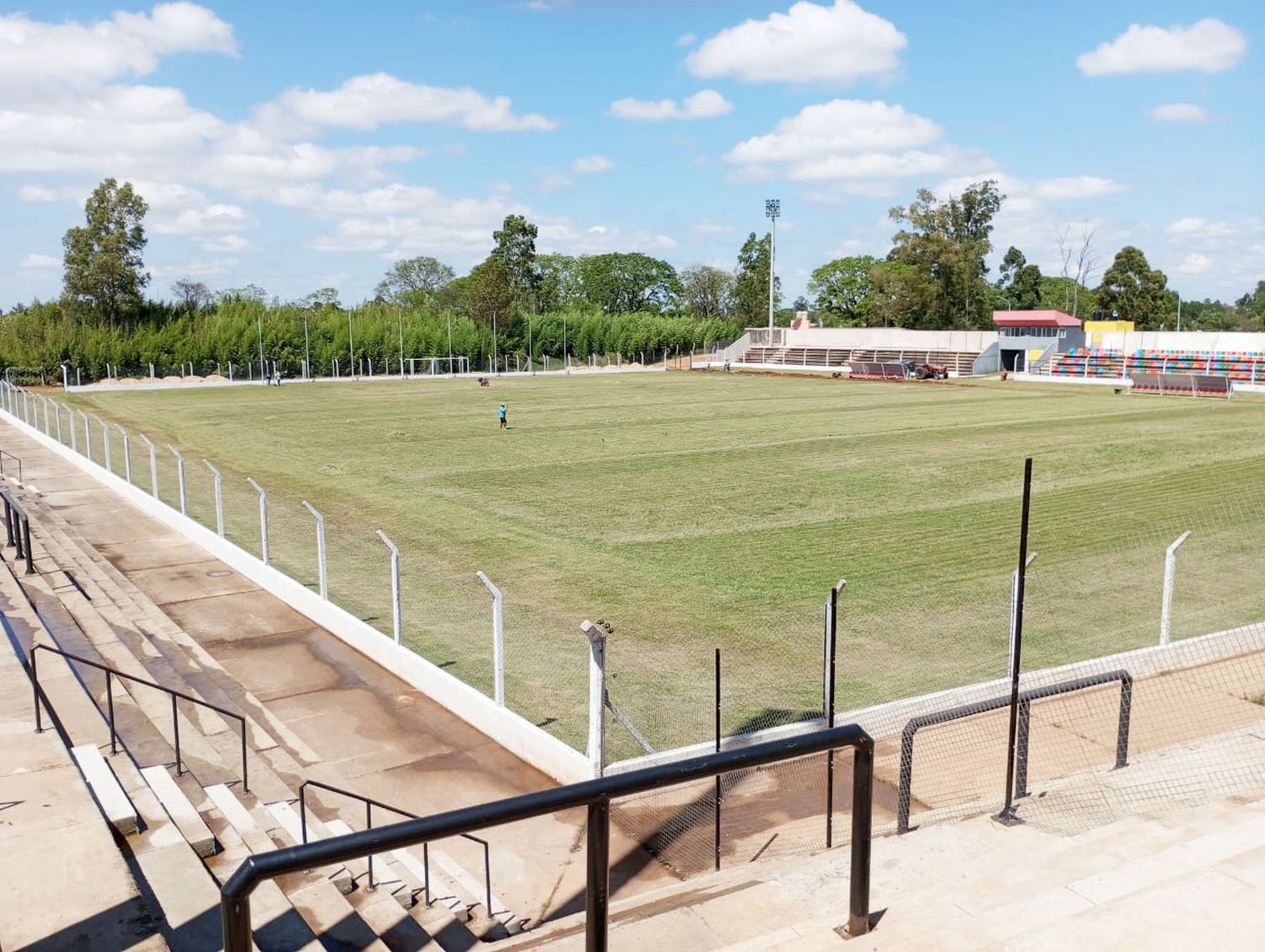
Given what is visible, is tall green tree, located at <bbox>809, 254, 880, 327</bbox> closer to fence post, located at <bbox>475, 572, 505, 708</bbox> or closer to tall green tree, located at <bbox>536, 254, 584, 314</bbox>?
tall green tree, located at <bbox>536, 254, 584, 314</bbox>

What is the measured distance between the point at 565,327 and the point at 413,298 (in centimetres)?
5312

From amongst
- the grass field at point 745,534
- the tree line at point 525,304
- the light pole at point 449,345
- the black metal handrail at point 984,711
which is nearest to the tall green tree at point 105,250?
the tree line at point 525,304

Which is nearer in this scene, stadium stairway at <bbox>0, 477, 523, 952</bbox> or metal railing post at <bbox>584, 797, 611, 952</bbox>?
metal railing post at <bbox>584, 797, 611, 952</bbox>

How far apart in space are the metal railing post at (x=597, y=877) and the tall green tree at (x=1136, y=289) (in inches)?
4598

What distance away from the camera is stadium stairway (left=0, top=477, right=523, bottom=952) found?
5820 millimetres

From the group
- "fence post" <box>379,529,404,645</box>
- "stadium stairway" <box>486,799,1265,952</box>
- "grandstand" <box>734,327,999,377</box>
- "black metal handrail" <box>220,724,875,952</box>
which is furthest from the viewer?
"grandstand" <box>734,327,999,377</box>

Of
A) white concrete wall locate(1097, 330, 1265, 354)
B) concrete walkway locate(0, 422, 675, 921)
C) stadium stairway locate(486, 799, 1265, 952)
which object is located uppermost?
white concrete wall locate(1097, 330, 1265, 354)

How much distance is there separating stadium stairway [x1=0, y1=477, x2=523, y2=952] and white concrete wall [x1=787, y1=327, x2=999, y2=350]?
7750 centimetres

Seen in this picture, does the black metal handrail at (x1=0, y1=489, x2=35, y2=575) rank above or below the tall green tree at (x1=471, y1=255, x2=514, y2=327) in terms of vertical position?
below

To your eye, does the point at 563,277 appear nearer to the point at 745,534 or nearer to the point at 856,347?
the point at 856,347

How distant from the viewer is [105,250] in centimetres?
7894

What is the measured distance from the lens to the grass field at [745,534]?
13.0 meters

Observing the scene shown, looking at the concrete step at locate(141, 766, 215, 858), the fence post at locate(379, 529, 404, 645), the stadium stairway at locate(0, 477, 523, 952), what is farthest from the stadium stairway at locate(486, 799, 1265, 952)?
the fence post at locate(379, 529, 404, 645)

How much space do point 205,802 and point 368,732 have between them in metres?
3.25
